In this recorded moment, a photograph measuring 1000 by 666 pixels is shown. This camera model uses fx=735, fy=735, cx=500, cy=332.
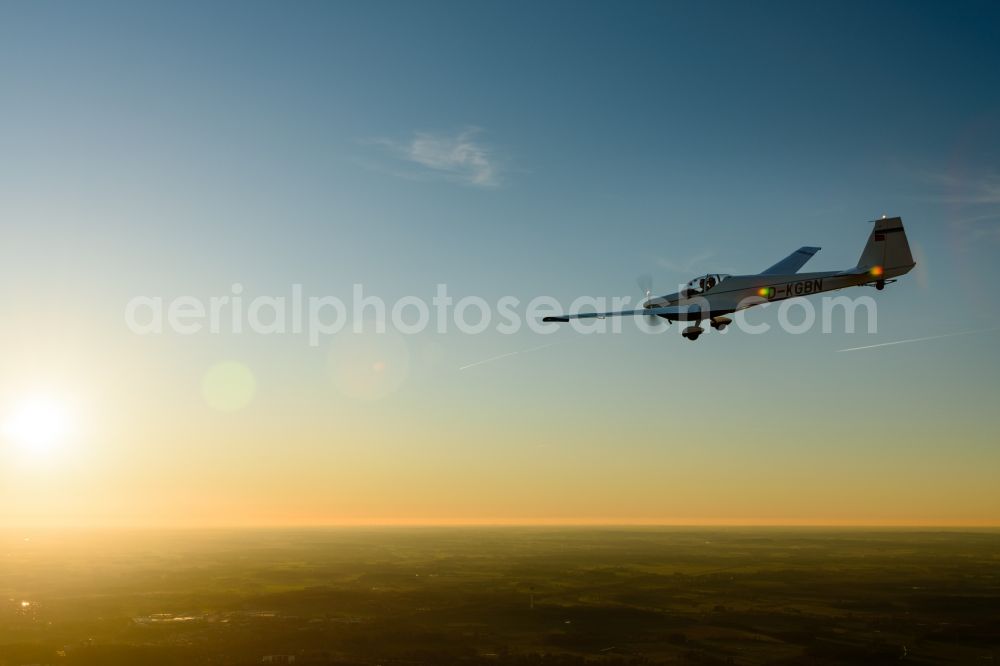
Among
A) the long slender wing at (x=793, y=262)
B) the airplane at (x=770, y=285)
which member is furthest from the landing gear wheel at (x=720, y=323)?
the long slender wing at (x=793, y=262)

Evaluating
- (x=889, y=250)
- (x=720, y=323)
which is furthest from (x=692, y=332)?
(x=889, y=250)

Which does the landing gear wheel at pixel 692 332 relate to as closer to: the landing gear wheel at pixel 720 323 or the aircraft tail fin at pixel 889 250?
the landing gear wheel at pixel 720 323

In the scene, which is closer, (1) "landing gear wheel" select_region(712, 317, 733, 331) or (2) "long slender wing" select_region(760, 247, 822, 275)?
(1) "landing gear wheel" select_region(712, 317, 733, 331)

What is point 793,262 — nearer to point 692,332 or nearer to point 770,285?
point 770,285

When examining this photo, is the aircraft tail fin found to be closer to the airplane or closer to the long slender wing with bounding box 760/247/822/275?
the airplane

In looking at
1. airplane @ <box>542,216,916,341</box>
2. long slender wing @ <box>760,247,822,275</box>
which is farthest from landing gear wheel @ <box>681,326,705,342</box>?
long slender wing @ <box>760,247,822,275</box>

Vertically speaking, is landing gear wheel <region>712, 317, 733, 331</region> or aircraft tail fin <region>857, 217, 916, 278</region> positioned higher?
aircraft tail fin <region>857, 217, 916, 278</region>
